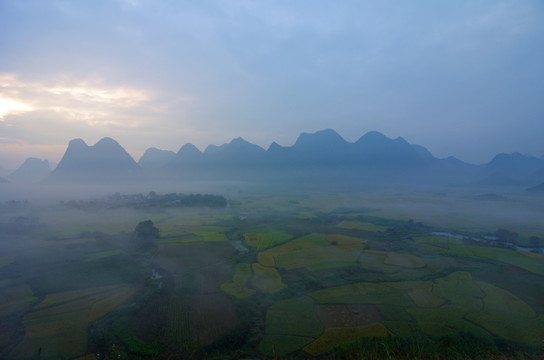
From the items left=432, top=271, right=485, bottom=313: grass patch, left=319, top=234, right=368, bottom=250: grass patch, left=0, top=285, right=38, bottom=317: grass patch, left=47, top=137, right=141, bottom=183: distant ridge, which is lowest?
left=319, top=234, right=368, bottom=250: grass patch

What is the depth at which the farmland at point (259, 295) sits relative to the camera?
11.6 meters

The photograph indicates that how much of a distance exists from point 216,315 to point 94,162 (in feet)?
400

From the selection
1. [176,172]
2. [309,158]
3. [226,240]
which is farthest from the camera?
[309,158]

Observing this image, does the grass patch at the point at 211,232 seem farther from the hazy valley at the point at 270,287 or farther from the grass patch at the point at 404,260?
the grass patch at the point at 404,260

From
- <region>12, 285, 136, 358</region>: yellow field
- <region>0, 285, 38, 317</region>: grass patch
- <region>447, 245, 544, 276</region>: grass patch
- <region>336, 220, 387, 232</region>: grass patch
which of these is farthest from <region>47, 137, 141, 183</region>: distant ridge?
<region>447, 245, 544, 276</region>: grass patch

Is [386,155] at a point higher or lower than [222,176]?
higher

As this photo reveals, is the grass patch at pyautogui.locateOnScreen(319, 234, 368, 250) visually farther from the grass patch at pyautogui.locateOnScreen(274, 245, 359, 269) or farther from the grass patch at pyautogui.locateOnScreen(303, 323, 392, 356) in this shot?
the grass patch at pyautogui.locateOnScreen(303, 323, 392, 356)

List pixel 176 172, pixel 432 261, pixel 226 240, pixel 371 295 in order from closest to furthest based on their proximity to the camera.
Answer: pixel 371 295 → pixel 432 261 → pixel 226 240 → pixel 176 172

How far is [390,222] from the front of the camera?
1576 inches

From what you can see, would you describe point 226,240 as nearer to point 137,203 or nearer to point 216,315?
point 216,315

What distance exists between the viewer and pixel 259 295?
632 inches

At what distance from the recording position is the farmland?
11586mm

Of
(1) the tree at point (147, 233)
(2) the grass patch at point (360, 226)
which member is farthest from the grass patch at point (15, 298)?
(2) the grass patch at point (360, 226)

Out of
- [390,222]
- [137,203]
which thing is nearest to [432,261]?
[390,222]
